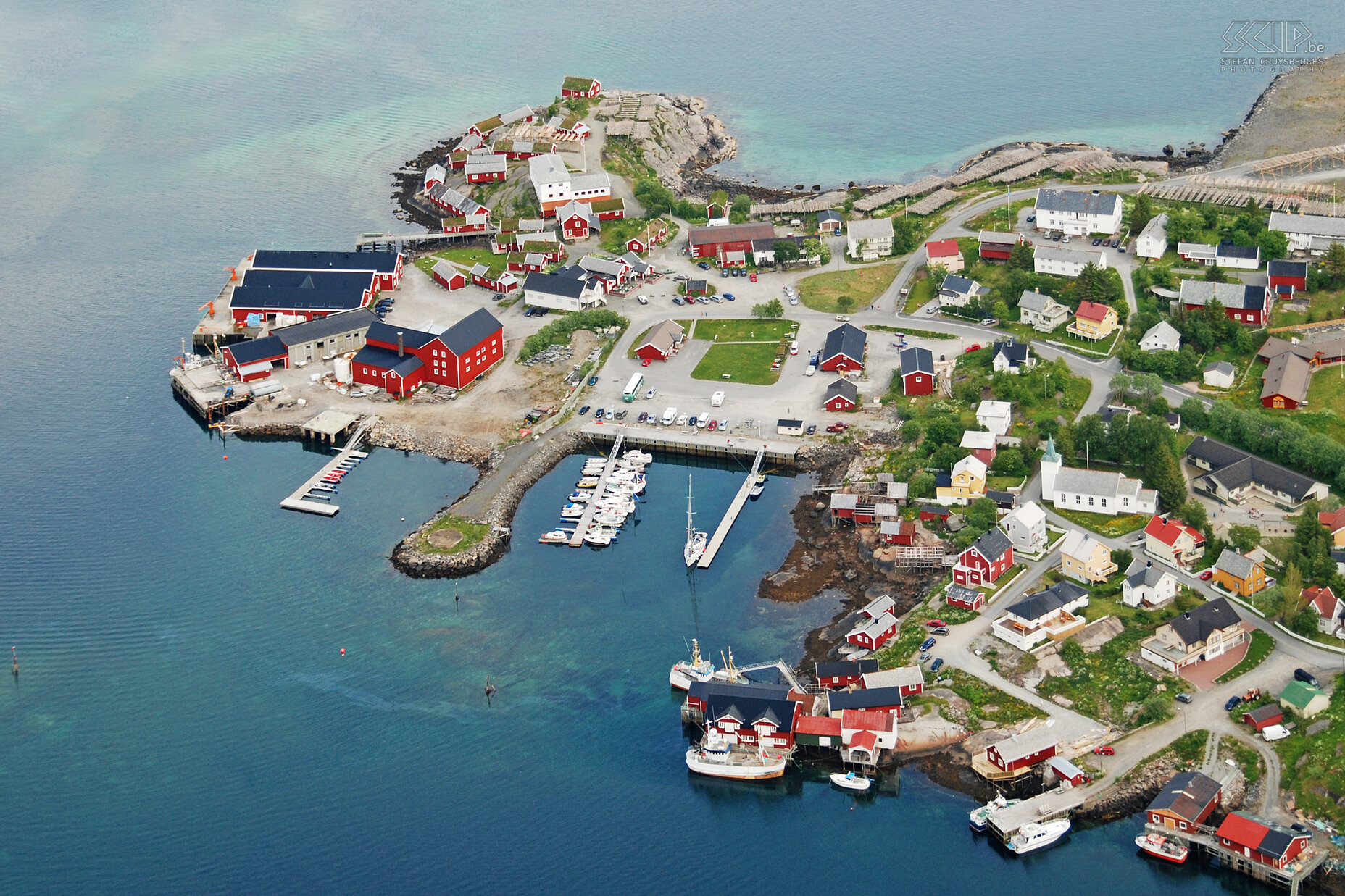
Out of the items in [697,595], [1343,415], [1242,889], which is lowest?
[1242,889]

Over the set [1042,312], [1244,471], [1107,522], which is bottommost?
[1107,522]

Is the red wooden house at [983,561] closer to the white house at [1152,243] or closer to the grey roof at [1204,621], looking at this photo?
the grey roof at [1204,621]

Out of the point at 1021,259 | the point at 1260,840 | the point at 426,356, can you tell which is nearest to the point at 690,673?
the point at 1260,840

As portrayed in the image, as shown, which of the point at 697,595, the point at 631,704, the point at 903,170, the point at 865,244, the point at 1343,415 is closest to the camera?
the point at 631,704

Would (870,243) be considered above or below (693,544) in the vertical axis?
above

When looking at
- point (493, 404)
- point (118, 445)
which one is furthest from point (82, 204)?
point (493, 404)

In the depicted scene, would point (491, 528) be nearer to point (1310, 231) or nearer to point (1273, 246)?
point (1273, 246)

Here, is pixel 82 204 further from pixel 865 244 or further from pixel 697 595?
pixel 697 595
